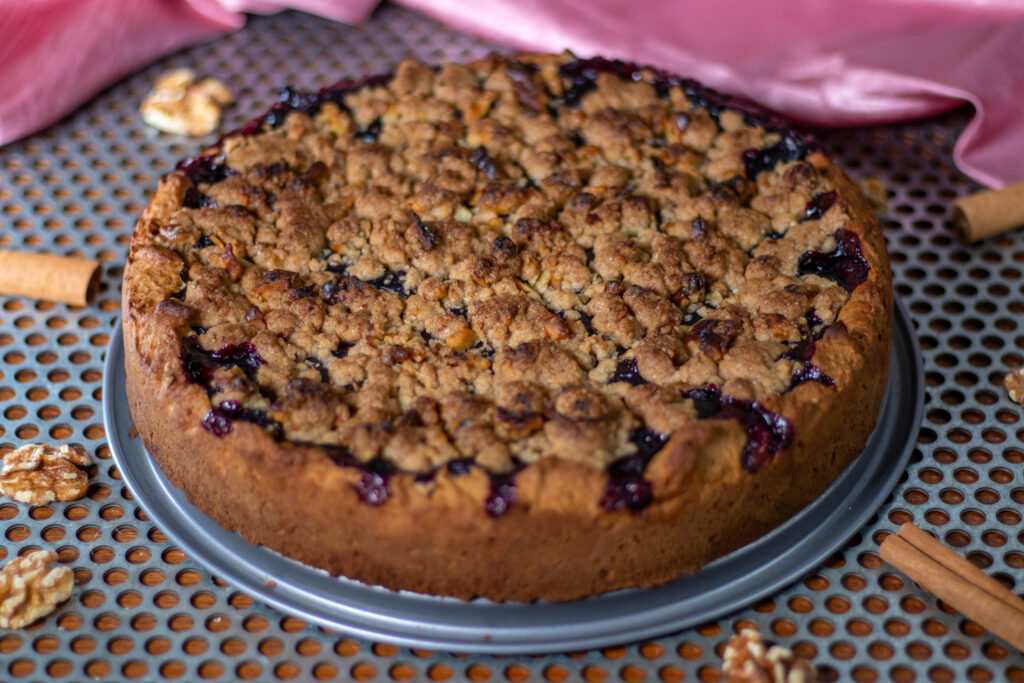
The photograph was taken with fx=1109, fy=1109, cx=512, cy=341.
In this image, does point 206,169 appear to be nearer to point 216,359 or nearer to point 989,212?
point 216,359

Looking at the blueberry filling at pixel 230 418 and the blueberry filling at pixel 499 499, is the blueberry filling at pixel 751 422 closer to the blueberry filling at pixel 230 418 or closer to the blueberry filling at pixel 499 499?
the blueberry filling at pixel 499 499

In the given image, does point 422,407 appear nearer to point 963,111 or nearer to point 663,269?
point 663,269

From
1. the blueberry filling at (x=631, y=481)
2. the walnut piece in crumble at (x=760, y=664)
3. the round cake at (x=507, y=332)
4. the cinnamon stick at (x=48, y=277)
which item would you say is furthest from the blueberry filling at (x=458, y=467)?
the cinnamon stick at (x=48, y=277)

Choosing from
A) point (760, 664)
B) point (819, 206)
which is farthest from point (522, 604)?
point (819, 206)

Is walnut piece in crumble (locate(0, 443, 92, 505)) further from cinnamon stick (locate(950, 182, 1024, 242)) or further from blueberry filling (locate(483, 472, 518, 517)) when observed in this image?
cinnamon stick (locate(950, 182, 1024, 242))

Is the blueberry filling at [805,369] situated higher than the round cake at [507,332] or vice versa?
the blueberry filling at [805,369]

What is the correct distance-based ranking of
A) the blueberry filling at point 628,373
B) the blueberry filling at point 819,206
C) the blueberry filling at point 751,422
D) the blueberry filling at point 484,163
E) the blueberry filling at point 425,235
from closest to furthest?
the blueberry filling at point 751,422 → the blueberry filling at point 628,373 → the blueberry filling at point 425,235 → the blueberry filling at point 819,206 → the blueberry filling at point 484,163
